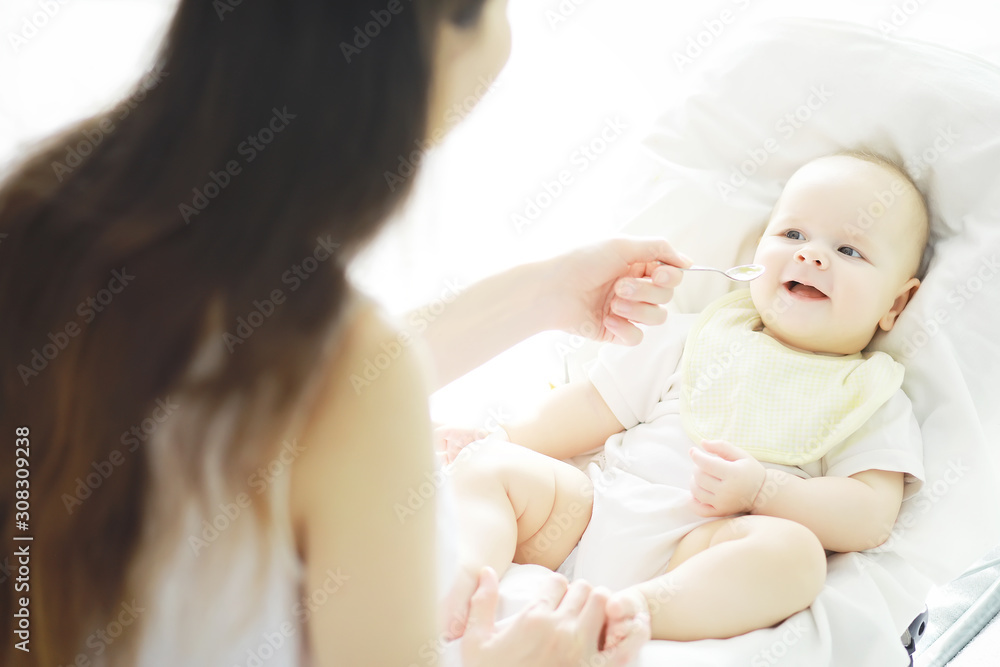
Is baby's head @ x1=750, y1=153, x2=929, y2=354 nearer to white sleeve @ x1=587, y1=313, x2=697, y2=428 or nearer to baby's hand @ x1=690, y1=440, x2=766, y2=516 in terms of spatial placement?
white sleeve @ x1=587, y1=313, x2=697, y2=428

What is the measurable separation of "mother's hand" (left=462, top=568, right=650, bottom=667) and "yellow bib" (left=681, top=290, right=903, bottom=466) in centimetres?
40

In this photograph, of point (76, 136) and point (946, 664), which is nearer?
point (76, 136)

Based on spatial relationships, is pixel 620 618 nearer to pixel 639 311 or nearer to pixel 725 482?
pixel 725 482

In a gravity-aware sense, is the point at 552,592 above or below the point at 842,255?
below

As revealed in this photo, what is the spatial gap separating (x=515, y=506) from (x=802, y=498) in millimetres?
397

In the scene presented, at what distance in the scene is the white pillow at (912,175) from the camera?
3.84ft

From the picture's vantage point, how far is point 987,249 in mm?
1261

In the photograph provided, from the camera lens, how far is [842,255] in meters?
1.28

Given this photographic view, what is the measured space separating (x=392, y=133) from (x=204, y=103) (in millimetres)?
141

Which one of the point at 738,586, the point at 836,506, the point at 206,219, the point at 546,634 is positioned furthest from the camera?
the point at 836,506

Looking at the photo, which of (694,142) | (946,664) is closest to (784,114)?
(694,142)

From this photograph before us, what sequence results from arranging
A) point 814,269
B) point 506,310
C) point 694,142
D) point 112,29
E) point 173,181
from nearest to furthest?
point 173,181
point 506,310
point 814,269
point 112,29
point 694,142

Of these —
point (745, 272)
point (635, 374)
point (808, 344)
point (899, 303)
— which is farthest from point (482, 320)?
point (899, 303)

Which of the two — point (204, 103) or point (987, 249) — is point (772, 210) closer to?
point (987, 249)
